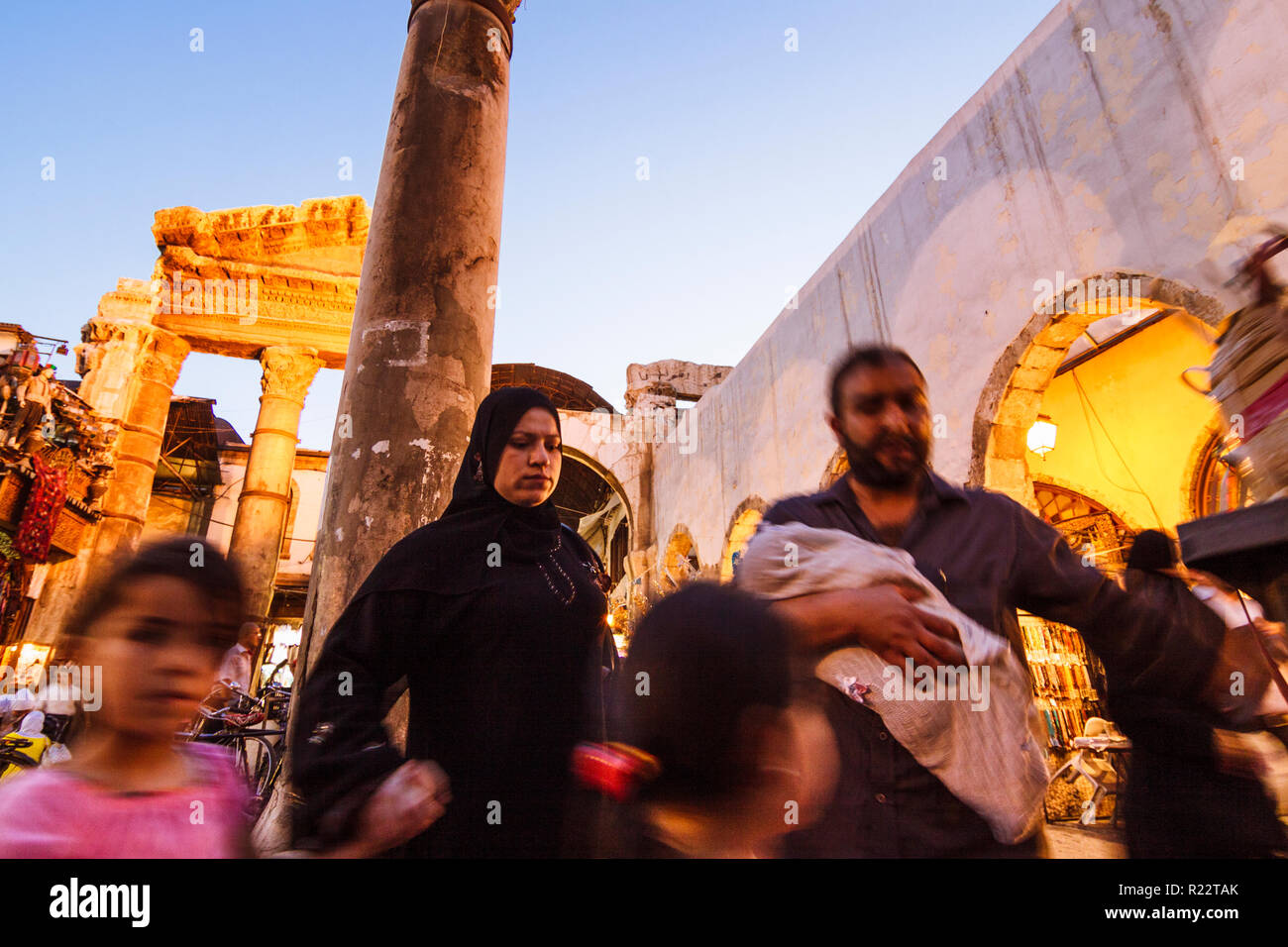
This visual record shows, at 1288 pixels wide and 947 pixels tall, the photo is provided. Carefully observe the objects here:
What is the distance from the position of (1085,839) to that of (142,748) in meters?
6.58

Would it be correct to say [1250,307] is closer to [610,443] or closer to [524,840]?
[524,840]

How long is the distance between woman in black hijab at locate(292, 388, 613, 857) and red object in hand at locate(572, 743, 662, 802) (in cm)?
12

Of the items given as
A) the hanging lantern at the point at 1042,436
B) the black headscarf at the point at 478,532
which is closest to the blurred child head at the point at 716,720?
the black headscarf at the point at 478,532

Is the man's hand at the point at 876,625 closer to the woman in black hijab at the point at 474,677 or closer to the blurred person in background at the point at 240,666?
the woman in black hijab at the point at 474,677

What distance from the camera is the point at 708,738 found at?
109 cm

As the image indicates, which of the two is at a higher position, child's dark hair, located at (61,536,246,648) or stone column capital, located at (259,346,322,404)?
stone column capital, located at (259,346,322,404)

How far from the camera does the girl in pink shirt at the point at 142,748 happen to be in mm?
1288

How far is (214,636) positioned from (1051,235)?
19.7 feet

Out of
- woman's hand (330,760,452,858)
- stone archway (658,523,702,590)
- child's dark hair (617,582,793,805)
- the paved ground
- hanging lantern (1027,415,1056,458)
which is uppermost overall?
hanging lantern (1027,415,1056,458)

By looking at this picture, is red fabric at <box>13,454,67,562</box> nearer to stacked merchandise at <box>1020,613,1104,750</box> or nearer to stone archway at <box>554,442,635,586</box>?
stone archway at <box>554,442,635,586</box>

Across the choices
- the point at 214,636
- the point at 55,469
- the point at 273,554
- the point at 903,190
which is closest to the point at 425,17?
the point at 214,636

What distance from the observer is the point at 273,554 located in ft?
38.0

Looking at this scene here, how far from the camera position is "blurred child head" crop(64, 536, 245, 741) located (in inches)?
54.2

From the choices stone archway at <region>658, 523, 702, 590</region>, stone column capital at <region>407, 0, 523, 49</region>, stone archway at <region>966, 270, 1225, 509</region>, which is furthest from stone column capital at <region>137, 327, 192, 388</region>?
stone archway at <region>966, 270, 1225, 509</region>
